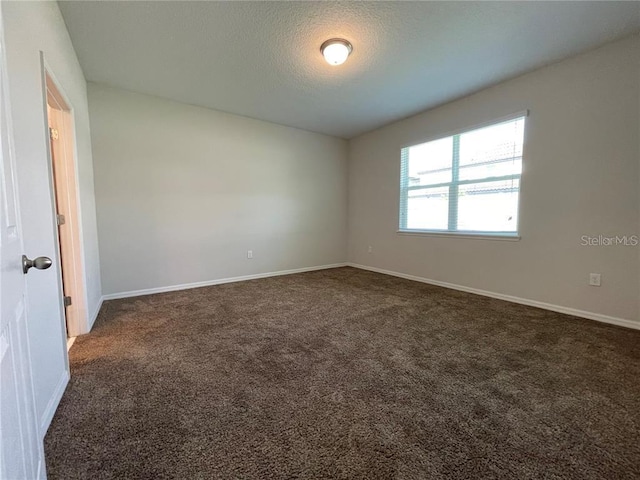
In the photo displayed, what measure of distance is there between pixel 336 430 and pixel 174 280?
325cm

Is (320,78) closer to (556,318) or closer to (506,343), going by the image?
(506,343)

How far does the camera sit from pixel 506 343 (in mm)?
2246

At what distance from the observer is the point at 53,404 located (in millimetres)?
1453

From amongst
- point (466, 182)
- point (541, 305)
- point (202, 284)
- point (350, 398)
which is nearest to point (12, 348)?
point (350, 398)

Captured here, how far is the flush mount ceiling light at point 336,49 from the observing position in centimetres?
241

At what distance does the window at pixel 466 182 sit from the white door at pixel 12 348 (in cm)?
398

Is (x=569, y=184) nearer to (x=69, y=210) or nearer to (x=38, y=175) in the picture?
(x=38, y=175)

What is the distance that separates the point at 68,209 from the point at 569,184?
4688mm

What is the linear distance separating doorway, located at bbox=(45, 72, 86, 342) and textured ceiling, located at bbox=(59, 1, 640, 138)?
31.6 inches

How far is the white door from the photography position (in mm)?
616

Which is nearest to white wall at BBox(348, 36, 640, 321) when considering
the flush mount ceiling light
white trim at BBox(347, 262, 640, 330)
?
white trim at BBox(347, 262, 640, 330)

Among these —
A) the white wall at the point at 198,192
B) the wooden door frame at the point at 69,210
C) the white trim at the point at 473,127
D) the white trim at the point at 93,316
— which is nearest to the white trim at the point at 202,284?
the white wall at the point at 198,192

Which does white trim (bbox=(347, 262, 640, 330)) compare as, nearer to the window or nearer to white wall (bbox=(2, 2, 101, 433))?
the window

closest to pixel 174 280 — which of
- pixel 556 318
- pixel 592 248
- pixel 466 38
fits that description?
pixel 466 38
